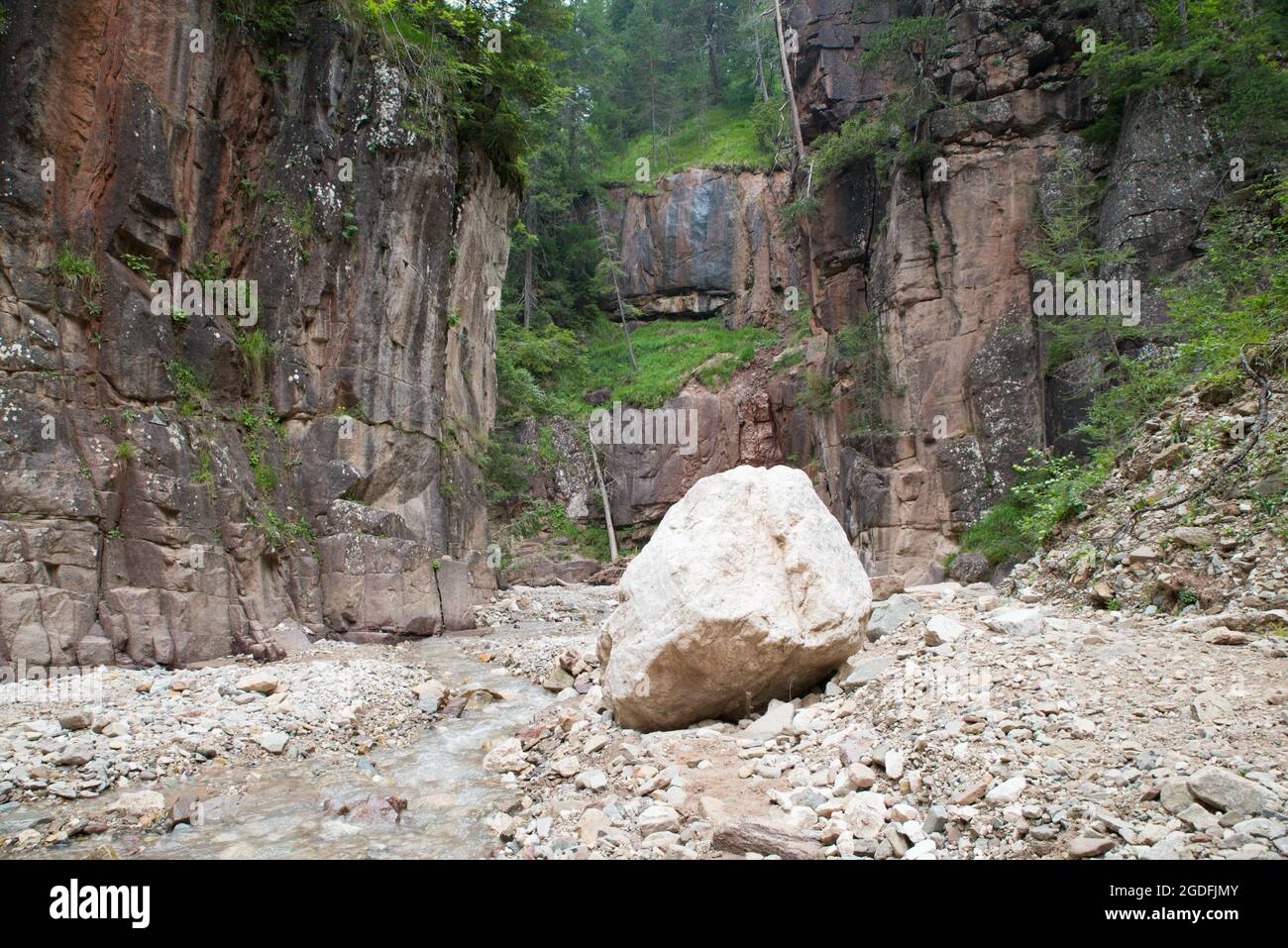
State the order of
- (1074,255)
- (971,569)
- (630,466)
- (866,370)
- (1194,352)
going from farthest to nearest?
(630,466), (866,370), (971,569), (1074,255), (1194,352)

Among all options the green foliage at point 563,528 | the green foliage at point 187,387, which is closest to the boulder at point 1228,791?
the green foliage at point 187,387

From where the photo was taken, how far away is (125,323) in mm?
13102

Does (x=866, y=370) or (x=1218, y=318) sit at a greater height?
(x=866, y=370)

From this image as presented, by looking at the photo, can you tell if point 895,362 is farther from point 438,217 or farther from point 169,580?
point 169,580

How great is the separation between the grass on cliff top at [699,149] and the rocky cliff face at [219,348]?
26527mm

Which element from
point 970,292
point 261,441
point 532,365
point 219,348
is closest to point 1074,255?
point 970,292

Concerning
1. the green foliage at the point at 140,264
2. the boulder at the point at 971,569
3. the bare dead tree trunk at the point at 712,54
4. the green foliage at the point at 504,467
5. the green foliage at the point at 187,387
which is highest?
the bare dead tree trunk at the point at 712,54

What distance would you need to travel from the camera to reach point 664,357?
4009 centimetres

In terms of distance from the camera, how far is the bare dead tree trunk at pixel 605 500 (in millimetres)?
32719

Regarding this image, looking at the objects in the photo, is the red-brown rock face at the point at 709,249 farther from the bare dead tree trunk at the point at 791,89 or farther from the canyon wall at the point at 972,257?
the canyon wall at the point at 972,257

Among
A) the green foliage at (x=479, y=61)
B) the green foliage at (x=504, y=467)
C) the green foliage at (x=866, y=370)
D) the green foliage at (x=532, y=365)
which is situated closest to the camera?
the green foliage at (x=479, y=61)

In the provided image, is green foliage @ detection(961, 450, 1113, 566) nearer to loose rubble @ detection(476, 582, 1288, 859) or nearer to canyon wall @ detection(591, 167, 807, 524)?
loose rubble @ detection(476, 582, 1288, 859)

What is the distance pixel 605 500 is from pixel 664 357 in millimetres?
10020

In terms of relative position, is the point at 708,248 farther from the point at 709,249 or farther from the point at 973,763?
the point at 973,763
